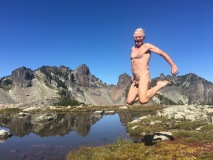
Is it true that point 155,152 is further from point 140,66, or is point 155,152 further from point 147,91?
point 140,66

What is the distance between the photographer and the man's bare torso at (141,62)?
20.4 metres

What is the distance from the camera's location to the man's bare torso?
20359mm

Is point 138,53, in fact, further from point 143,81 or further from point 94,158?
point 94,158

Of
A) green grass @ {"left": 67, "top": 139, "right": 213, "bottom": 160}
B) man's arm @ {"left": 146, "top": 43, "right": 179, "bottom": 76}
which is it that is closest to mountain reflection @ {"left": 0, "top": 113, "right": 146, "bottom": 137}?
green grass @ {"left": 67, "top": 139, "right": 213, "bottom": 160}

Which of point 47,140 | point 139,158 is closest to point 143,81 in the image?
point 139,158

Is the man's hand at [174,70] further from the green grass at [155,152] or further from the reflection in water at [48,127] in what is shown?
the reflection in water at [48,127]

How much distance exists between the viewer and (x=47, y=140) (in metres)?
53.7

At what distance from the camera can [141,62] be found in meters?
20.4

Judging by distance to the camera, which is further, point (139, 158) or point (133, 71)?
point (139, 158)

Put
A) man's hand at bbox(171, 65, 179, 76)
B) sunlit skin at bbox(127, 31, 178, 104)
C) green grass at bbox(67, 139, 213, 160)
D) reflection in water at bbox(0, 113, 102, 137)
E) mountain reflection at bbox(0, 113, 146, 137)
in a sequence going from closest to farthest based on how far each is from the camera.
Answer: man's hand at bbox(171, 65, 179, 76) → sunlit skin at bbox(127, 31, 178, 104) → green grass at bbox(67, 139, 213, 160) → reflection in water at bbox(0, 113, 102, 137) → mountain reflection at bbox(0, 113, 146, 137)

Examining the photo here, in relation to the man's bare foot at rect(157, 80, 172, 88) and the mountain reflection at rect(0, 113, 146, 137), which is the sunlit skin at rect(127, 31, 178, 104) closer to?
the man's bare foot at rect(157, 80, 172, 88)

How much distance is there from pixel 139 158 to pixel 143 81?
10054 millimetres

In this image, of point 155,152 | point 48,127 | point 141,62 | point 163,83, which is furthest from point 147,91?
point 48,127

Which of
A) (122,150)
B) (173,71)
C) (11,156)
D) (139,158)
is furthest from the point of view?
(11,156)
